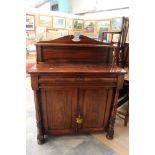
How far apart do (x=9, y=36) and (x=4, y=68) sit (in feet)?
0.38

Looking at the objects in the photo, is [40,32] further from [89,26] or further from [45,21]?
[89,26]

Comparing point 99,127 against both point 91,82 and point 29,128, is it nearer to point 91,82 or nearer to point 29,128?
point 91,82

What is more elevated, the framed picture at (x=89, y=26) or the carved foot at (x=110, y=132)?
the framed picture at (x=89, y=26)

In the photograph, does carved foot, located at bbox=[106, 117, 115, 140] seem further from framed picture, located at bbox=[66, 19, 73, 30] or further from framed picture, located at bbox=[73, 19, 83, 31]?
framed picture, located at bbox=[73, 19, 83, 31]

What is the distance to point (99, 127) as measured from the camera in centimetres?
185

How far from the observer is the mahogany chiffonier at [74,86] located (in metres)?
1.50

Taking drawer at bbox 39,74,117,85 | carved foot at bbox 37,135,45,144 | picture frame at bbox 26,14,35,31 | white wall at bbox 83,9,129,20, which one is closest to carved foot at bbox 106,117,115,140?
drawer at bbox 39,74,117,85

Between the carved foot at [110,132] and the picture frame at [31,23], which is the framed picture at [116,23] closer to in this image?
the picture frame at [31,23]

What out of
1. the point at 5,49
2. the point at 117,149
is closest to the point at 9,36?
the point at 5,49

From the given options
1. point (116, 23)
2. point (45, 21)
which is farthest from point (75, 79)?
point (45, 21)

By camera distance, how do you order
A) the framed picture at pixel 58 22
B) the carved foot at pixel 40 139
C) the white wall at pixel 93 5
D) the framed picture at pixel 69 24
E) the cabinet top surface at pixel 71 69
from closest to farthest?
the cabinet top surface at pixel 71 69 < the carved foot at pixel 40 139 < the white wall at pixel 93 5 < the framed picture at pixel 58 22 < the framed picture at pixel 69 24

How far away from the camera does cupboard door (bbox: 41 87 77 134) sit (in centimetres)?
159

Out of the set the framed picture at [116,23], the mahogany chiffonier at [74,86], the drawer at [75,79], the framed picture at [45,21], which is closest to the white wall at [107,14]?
the framed picture at [116,23]

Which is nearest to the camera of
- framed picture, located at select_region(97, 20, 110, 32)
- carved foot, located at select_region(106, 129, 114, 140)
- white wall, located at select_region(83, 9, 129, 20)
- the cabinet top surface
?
the cabinet top surface
